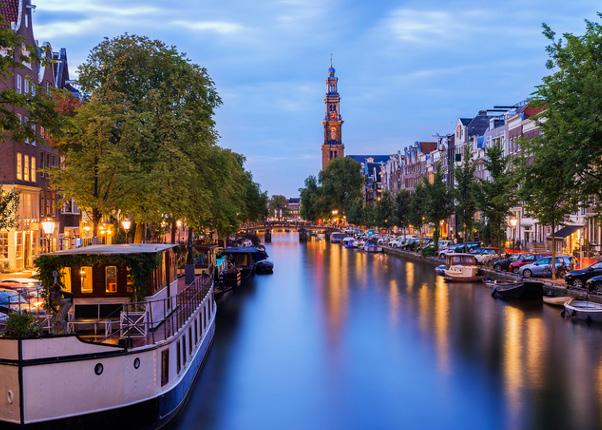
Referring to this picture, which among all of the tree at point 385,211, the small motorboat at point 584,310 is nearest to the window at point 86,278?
the small motorboat at point 584,310

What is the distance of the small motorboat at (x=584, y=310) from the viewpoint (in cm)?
4225

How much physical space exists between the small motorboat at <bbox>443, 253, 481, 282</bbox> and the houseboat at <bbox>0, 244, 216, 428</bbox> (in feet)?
147

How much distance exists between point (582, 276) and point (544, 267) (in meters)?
9.64

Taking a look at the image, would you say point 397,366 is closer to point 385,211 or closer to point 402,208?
point 402,208

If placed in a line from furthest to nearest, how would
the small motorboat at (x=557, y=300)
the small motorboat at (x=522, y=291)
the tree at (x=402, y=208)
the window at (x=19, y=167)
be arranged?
1. the tree at (x=402, y=208)
2. the window at (x=19, y=167)
3. the small motorboat at (x=522, y=291)
4. the small motorboat at (x=557, y=300)

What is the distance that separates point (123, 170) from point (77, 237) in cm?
4150

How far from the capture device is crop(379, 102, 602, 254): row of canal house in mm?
74188

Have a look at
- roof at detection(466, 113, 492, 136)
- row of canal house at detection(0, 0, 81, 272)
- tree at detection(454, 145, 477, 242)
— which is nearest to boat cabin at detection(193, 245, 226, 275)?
row of canal house at detection(0, 0, 81, 272)

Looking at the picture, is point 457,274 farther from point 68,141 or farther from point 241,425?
point 241,425

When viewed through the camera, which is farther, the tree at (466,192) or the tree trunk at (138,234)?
the tree at (466,192)

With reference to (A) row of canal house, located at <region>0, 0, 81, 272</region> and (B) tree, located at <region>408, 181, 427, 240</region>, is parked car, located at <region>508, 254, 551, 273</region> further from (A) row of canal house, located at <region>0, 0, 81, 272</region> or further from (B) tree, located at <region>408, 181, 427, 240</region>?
(B) tree, located at <region>408, 181, 427, 240</region>

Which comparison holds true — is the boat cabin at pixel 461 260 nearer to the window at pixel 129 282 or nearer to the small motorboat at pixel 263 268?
the small motorboat at pixel 263 268

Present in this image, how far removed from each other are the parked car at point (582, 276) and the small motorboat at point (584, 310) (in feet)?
18.9

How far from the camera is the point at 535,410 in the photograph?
2638 centimetres
